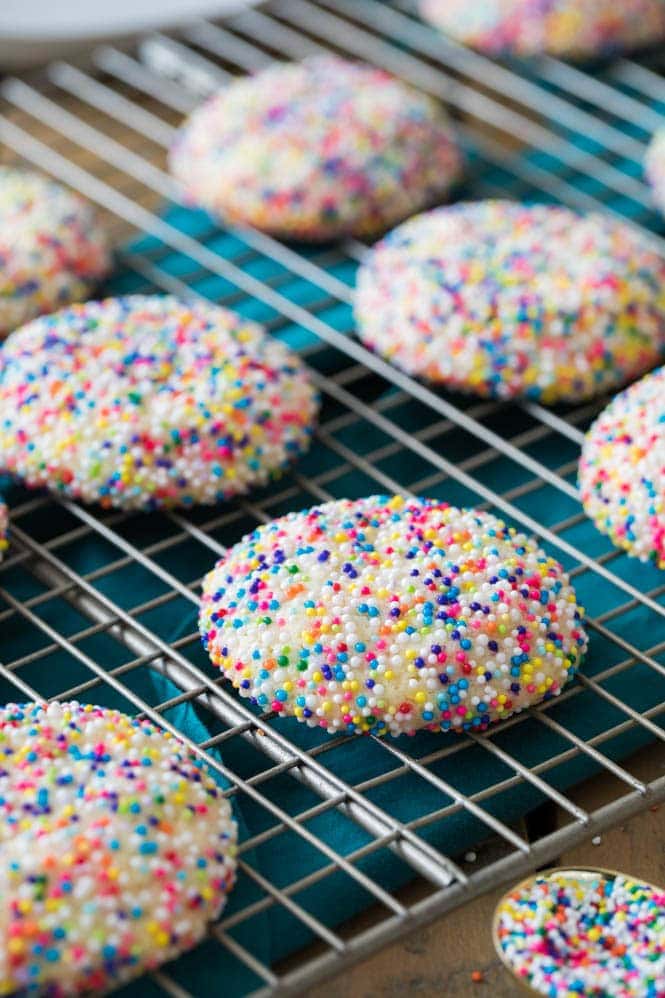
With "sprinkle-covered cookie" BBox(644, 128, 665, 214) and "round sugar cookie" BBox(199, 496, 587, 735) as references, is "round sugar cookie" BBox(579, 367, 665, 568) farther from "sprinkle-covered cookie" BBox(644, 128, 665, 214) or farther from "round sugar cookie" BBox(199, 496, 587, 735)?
"sprinkle-covered cookie" BBox(644, 128, 665, 214)

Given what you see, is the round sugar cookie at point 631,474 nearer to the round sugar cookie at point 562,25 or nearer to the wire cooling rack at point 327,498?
the wire cooling rack at point 327,498

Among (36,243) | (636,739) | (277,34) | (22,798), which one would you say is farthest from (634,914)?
(277,34)

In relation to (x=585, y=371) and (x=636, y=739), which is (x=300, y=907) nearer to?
(x=636, y=739)

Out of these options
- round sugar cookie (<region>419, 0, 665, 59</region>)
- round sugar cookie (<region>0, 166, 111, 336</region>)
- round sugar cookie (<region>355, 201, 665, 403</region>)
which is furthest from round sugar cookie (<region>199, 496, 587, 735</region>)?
round sugar cookie (<region>419, 0, 665, 59</region>)

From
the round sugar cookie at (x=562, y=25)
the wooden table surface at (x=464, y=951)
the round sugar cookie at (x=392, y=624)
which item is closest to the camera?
the wooden table surface at (x=464, y=951)

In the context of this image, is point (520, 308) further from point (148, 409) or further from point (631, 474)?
point (148, 409)

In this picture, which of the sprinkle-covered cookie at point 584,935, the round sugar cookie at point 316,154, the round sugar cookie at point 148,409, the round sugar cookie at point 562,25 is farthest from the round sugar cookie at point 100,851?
the round sugar cookie at point 562,25
